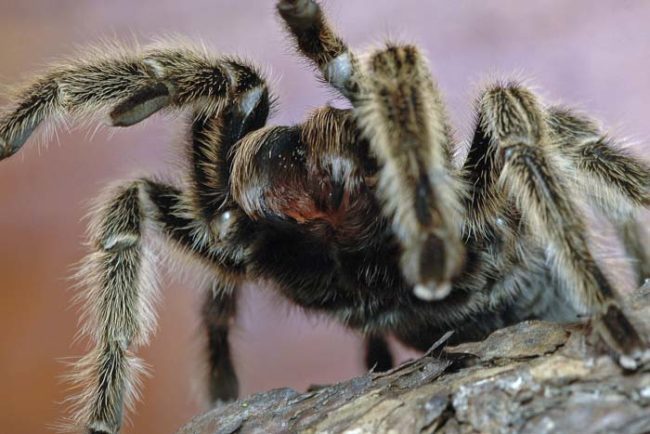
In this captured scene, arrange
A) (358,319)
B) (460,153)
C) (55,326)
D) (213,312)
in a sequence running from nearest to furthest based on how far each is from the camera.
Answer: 1. (460,153)
2. (358,319)
3. (213,312)
4. (55,326)

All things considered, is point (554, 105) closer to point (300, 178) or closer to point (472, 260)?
point (472, 260)

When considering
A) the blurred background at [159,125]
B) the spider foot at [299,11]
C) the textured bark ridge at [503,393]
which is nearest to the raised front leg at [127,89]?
the spider foot at [299,11]

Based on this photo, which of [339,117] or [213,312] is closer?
[339,117]

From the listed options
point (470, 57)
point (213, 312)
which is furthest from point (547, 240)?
point (470, 57)

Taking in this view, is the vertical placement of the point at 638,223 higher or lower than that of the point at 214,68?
lower

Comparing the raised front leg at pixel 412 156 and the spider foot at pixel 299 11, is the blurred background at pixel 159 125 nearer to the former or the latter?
the spider foot at pixel 299 11

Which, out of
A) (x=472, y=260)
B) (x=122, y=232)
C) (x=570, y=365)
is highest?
(x=122, y=232)

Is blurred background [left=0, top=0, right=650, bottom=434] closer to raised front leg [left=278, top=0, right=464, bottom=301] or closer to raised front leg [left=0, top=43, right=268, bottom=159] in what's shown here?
raised front leg [left=0, top=43, right=268, bottom=159]
